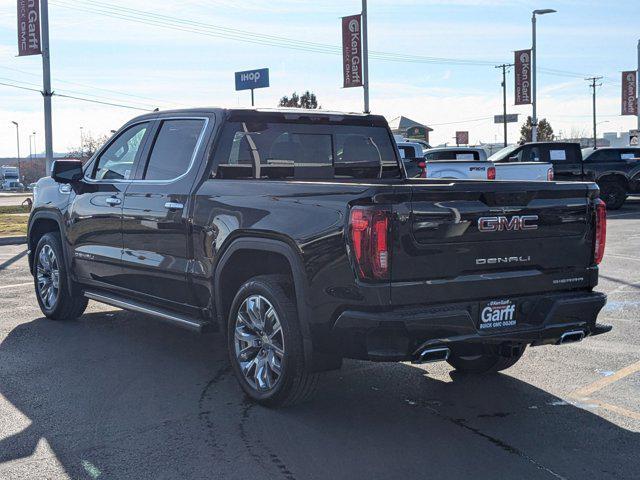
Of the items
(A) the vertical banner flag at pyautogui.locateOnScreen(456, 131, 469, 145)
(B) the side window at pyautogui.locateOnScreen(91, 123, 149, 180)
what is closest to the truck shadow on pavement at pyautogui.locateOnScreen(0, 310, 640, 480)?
(B) the side window at pyautogui.locateOnScreen(91, 123, 149, 180)

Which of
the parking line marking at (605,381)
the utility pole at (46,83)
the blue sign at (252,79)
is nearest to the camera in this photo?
the parking line marking at (605,381)

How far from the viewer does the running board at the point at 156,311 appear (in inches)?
220

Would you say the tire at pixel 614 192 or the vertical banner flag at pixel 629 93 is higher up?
the vertical banner flag at pixel 629 93

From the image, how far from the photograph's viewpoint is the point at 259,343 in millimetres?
5086

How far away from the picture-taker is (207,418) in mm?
4832

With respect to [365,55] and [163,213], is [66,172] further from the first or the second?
[365,55]

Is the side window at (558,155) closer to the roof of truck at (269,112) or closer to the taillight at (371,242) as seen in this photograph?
the roof of truck at (269,112)

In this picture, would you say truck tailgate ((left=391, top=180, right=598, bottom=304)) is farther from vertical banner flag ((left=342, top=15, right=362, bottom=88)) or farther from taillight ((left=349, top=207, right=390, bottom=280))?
vertical banner flag ((left=342, top=15, right=362, bottom=88))

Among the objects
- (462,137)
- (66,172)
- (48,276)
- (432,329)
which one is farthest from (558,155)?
(462,137)

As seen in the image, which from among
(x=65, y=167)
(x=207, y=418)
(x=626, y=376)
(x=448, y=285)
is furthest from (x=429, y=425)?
(x=65, y=167)

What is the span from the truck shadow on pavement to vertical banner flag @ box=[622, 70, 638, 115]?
146 feet

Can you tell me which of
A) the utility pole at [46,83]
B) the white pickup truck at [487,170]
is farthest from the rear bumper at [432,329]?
the utility pole at [46,83]

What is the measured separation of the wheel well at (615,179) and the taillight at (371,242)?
68.4 ft

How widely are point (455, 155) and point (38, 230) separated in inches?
647
